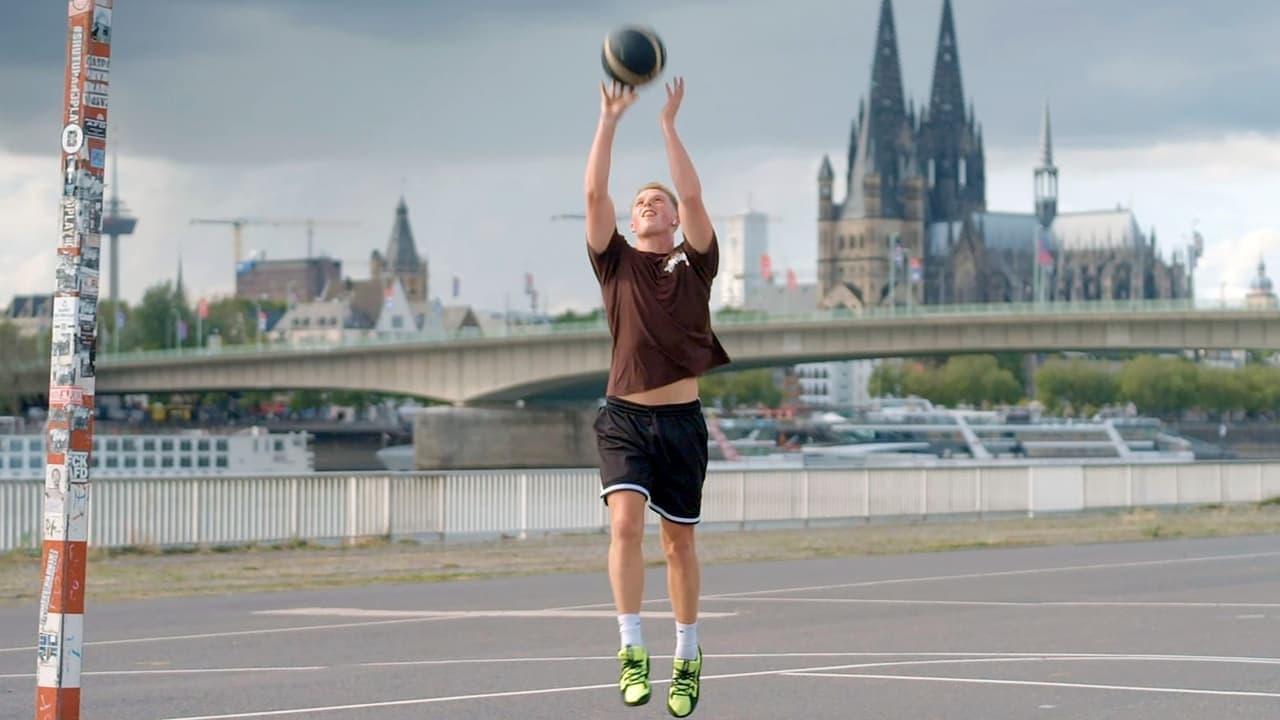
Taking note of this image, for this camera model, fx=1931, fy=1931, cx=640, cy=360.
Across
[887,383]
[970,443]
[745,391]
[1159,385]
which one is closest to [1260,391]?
[1159,385]

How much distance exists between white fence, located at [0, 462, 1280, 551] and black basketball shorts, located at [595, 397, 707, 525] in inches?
734

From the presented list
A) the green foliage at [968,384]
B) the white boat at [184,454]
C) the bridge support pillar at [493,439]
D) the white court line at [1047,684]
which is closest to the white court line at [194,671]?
the white court line at [1047,684]

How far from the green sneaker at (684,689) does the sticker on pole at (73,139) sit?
116 inches

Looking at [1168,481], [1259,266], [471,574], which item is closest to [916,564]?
[471,574]

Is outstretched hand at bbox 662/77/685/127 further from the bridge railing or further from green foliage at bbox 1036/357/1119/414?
green foliage at bbox 1036/357/1119/414

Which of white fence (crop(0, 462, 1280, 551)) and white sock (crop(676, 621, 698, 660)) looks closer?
white sock (crop(676, 621, 698, 660))

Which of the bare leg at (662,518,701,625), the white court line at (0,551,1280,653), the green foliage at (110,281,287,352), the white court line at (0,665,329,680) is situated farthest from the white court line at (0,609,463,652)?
the green foliage at (110,281,287,352)

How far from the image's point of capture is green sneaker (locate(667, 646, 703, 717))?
7242 millimetres

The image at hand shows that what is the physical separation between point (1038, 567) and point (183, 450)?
5485 cm

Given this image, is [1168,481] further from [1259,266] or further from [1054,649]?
[1259,266]

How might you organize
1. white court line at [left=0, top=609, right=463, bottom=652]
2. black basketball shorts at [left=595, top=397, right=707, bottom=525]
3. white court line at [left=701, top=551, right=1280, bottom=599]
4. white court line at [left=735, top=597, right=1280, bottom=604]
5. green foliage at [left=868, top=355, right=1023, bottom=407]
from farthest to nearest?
green foliage at [left=868, top=355, right=1023, bottom=407]
white court line at [left=701, top=551, right=1280, bottom=599]
white court line at [left=735, top=597, right=1280, bottom=604]
white court line at [left=0, top=609, right=463, bottom=652]
black basketball shorts at [left=595, top=397, right=707, bottom=525]

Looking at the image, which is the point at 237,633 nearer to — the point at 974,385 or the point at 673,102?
the point at 673,102

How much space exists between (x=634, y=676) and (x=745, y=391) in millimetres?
163008

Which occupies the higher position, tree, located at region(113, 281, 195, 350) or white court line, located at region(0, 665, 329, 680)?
tree, located at region(113, 281, 195, 350)
